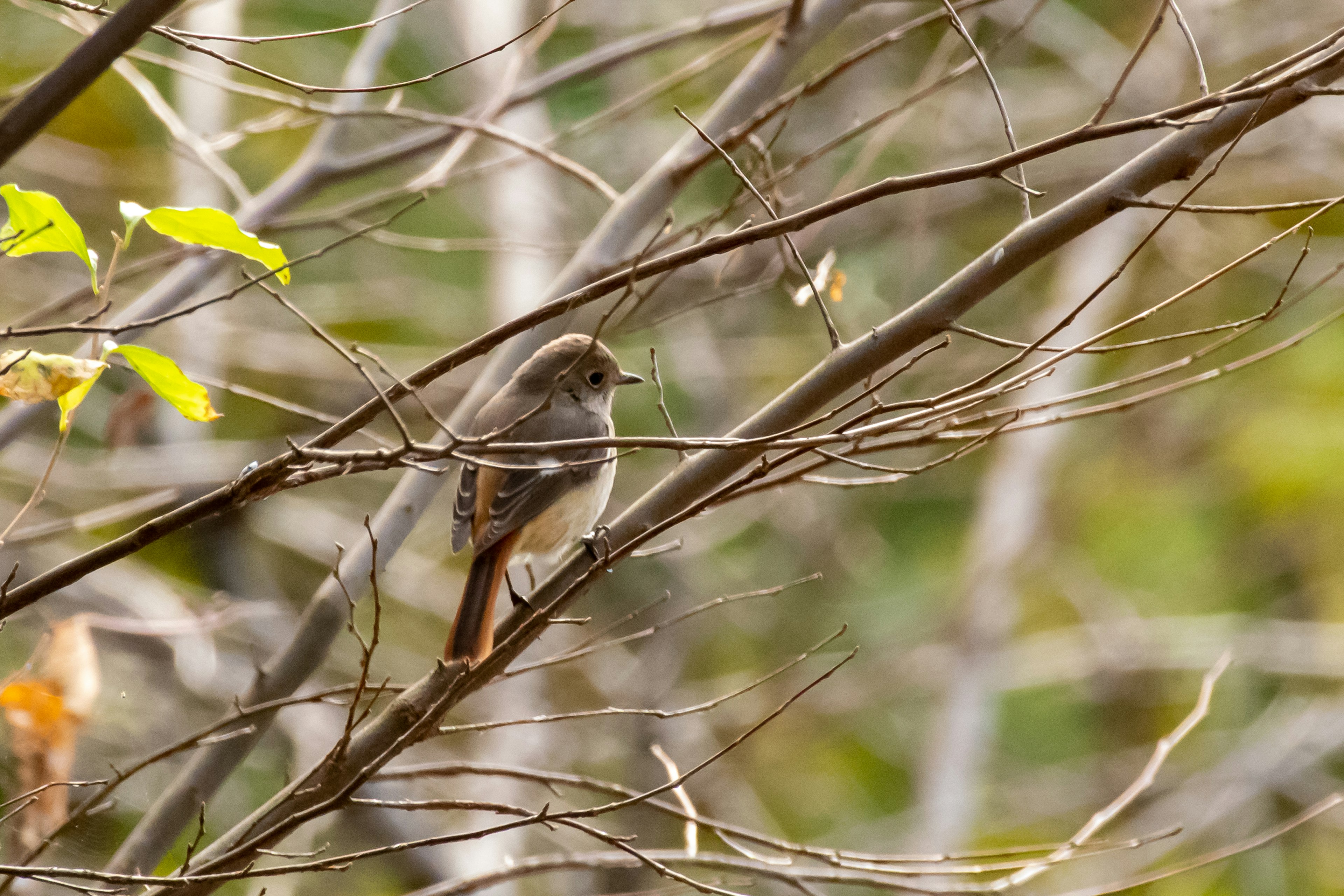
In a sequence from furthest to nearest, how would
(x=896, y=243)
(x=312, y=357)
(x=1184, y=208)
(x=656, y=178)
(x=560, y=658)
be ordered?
(x=896, y=243) → (x=312, y=357) → (x=656, y=178) → (x=560, y=658) → (x=1184, y=208)

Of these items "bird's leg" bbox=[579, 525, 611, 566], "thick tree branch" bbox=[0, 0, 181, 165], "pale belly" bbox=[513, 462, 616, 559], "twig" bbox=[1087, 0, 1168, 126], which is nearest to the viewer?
"thick tree branch" bbox=[0, 0, 181, 165]

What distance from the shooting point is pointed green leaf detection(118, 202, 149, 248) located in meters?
2.07

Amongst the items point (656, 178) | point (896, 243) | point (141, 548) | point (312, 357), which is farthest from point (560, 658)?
point (896, 243)

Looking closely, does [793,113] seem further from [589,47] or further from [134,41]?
[134,41]

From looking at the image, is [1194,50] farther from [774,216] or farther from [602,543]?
[602,543]

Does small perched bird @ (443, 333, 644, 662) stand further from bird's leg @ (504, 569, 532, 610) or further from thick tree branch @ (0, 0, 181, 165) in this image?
thick tree branch @ (0, 0, 181, 165)

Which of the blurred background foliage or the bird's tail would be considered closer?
the bird's tail

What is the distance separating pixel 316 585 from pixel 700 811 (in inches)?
148

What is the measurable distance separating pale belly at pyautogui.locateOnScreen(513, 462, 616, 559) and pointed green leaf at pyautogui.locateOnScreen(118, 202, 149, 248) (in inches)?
88.2

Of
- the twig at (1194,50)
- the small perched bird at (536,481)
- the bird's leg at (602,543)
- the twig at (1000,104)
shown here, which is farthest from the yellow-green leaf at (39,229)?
the twig at (1194,50)

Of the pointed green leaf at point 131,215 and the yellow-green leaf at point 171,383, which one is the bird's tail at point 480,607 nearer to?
the yellow-green leaf at point 171,383

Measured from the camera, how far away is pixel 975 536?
928 centimetres

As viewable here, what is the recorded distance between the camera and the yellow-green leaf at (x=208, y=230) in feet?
6.45

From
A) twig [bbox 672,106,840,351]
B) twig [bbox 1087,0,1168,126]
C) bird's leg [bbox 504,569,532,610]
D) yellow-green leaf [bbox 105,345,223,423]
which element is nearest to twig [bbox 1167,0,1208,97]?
twig [bbox 1087,0,1168,126]
